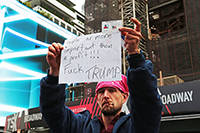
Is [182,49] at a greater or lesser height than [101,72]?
greater

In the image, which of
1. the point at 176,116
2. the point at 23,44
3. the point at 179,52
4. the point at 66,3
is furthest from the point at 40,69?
the point at 66,3

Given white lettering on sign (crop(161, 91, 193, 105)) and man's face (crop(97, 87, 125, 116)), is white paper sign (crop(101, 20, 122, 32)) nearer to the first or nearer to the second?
man's face (crop(97, 87, 125, 116))

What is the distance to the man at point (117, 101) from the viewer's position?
3.79ft

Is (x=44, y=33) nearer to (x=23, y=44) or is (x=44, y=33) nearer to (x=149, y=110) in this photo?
(x=23, y=44)

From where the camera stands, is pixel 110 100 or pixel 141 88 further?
pixel 110 100

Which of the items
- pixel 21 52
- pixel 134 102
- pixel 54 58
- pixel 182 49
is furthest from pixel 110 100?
pixel 21 52

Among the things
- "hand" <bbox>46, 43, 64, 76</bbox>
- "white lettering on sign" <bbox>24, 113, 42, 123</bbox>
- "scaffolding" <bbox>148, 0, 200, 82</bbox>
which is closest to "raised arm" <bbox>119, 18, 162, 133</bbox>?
"hand" <bbox>46, 43, 64, 76</bbox>

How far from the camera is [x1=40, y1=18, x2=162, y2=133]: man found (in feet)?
3.79

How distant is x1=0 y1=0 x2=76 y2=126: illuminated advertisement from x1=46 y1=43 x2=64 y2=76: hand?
10.6m

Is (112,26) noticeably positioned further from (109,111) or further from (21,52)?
(21,52)

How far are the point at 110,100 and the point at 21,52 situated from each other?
38.2ft

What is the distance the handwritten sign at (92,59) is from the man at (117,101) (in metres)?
0.07

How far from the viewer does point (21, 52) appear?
12.0m

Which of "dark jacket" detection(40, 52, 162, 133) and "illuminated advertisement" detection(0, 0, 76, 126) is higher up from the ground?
"illuminated advertisement" detection(0, 0, 76, 126)
